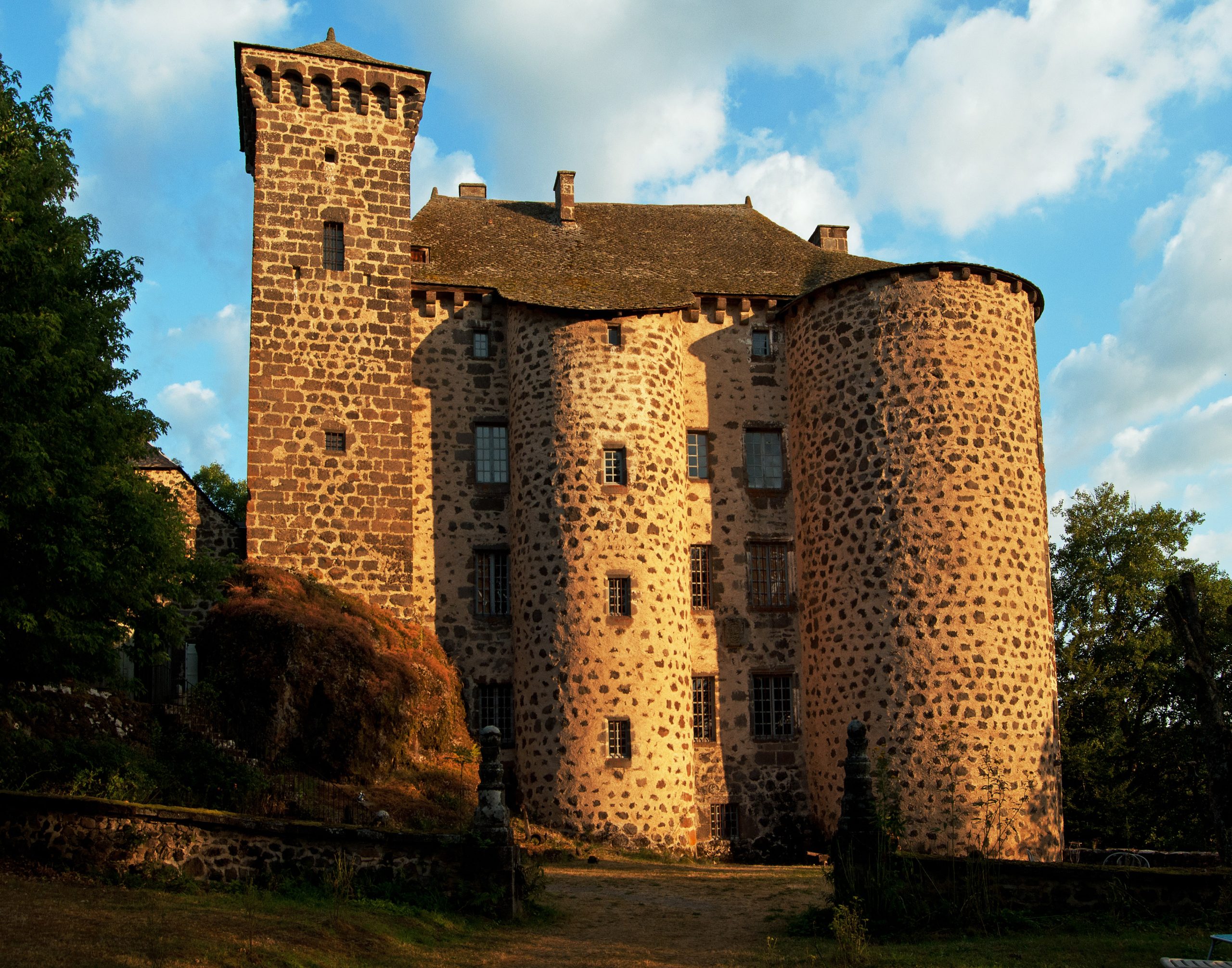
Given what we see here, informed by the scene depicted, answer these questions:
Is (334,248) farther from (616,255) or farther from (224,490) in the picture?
(224,490)

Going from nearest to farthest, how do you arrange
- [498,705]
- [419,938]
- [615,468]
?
[419,938], [615,468], [498,705]

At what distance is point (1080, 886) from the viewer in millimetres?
14055

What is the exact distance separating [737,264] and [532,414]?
22.6 ft

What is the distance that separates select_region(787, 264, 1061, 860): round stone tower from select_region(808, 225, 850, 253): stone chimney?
593 centimetres

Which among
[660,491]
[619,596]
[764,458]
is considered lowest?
[619,596]

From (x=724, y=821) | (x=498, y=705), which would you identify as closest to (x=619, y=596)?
(x=498, y=705)

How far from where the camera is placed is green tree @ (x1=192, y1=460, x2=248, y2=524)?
4491 centimetres

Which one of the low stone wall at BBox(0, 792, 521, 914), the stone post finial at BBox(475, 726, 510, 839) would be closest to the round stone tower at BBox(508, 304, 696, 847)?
the stone post finial at BBox(475, 726, 510, 839)

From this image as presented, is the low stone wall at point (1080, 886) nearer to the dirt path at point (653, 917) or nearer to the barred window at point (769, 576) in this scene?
the dirt path at point (653, 917)

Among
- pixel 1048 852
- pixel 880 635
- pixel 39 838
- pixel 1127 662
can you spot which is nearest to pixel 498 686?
pixel 880 635

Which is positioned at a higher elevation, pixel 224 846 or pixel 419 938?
pixel 224 846

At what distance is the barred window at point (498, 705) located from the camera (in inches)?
977

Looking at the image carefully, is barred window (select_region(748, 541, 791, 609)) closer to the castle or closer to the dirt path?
the castle

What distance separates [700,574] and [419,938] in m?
14.1
